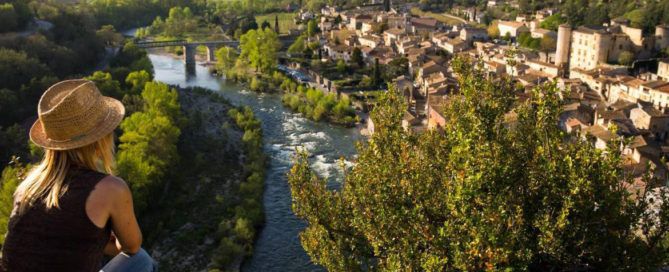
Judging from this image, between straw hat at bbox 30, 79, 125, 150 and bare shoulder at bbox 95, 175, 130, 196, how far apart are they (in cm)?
13

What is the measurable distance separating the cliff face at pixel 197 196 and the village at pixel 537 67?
10.8ft

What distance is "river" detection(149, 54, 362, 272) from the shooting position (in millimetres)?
9062

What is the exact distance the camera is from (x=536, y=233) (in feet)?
11.5

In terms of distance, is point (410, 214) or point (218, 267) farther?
point (218, 267)

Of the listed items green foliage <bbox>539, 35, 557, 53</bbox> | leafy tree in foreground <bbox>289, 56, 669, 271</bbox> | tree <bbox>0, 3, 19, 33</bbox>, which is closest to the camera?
leafy tree in foreground <bbox>289, 56, 669, 271</bbox>

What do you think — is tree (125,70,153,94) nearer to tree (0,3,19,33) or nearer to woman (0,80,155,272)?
tree (0,3,19,33)

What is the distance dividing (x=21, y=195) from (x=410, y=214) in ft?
8.53

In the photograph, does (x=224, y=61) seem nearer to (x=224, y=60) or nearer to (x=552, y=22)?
(x=224, y=60)

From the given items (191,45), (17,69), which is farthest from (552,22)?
(17,69)

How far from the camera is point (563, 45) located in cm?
2123

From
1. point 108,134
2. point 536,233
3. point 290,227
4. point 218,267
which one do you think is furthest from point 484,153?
point 290,227

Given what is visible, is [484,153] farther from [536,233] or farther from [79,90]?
[79,90]

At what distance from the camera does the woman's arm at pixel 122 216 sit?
54.0 inches

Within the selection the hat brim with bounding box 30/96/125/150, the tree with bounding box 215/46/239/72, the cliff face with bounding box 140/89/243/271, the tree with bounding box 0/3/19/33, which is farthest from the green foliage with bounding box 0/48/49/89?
the hat brim with bounding box 30/96/125/150
